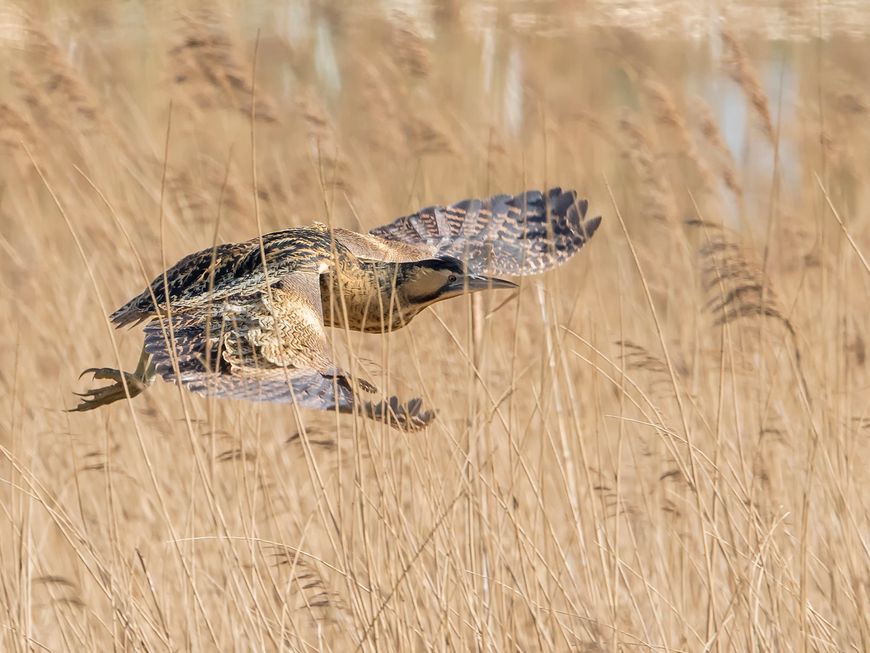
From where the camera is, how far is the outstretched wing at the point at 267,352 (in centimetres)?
268

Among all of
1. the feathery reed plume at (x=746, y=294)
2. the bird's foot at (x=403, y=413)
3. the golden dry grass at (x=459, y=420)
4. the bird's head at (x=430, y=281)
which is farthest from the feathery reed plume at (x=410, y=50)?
the bird's foot at (x=403, y=413)

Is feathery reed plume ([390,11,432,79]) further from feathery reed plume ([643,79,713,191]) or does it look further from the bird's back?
the bird's back

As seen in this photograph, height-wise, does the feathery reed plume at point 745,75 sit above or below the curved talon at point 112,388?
above

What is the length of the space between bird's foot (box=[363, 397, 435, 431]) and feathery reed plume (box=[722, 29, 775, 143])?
1.50 m

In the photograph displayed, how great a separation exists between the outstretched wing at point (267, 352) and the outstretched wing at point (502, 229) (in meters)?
0.89

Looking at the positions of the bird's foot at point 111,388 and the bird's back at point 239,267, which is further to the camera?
the bird's foot at point 111,388

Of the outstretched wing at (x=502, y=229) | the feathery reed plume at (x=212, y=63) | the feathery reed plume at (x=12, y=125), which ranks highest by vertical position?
the feathery reed plume at (x=212, y=63)

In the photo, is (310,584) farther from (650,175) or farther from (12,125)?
(650,175)

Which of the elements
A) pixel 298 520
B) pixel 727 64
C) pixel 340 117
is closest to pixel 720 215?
pixel 727 64

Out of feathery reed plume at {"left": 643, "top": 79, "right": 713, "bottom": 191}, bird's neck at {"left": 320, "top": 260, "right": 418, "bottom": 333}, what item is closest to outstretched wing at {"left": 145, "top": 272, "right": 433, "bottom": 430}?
bird's neck at {"left": 320, "top": 260, "right": 418, "bottom": 333}

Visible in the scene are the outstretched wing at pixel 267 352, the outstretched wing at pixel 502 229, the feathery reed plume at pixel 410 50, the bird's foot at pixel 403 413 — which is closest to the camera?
the bird's foot at pixel 403 413

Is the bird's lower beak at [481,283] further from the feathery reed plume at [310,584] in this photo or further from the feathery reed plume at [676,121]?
the feathery reed plume at [676,121]

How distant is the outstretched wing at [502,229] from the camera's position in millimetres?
4059

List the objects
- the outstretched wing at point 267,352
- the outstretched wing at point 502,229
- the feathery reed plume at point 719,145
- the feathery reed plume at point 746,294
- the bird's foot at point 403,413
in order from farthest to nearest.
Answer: the outstretched wing at point 502,229
the feathery reed plume at point 719,145
the feathery reed plume at point 746,294
the outstretched wing at point 267,352
the bird's foot at point 403,413
